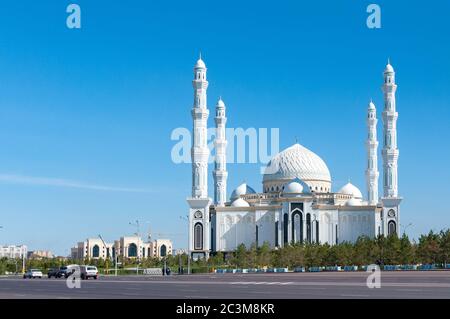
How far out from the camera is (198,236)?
112m

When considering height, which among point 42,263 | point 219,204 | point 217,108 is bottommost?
point 42,263

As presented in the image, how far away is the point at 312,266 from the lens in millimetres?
83500

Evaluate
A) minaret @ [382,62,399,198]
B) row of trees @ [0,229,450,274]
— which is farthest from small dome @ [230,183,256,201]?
row of trees @ [0,229,450,274]

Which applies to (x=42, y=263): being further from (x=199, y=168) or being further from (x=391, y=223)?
(x=391, y=223)

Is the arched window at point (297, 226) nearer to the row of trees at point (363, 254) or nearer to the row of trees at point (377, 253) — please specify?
the row of trees at point (363, 254)

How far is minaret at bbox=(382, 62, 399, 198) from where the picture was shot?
10712 cm

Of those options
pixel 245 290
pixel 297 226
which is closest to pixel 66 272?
pixel 245 290

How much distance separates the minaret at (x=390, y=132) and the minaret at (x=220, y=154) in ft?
74.3

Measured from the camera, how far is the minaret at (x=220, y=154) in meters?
115

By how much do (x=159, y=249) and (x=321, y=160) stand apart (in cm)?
7787

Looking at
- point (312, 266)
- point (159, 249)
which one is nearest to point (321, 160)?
point (312, 266)

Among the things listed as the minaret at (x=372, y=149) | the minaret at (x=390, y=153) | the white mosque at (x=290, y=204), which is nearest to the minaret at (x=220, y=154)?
the white mosque at (x=290, y=204)

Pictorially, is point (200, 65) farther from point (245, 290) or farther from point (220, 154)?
point (245, 290)
